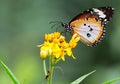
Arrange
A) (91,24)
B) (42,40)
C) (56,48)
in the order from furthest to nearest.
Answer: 1. (42,40)
2. (91,24)
3. (56,48)

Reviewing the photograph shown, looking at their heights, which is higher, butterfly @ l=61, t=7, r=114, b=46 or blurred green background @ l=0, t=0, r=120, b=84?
butterfly @ l=61, t=7, r=114, b=46

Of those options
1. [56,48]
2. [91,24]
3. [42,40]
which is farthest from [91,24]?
[42,40]

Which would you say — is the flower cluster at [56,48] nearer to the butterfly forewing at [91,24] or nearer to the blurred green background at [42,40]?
the butterfly forewing at [91,24]

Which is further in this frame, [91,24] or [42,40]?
[42,40]

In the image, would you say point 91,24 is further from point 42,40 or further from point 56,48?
point 42,40

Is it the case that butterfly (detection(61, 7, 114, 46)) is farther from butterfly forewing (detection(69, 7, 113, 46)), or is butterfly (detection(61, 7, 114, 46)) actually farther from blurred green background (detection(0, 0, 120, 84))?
blurred green background (detection(0, 0, 120, 84))

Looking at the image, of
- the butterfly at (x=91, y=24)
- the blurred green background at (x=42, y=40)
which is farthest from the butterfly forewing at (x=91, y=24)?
the blurred green background at (x=42, y=40)

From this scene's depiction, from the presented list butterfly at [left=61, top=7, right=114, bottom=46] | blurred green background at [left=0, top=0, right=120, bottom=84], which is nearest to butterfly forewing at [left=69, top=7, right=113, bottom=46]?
butterfly at [left=61, top=7, right=114, bottom=46]
